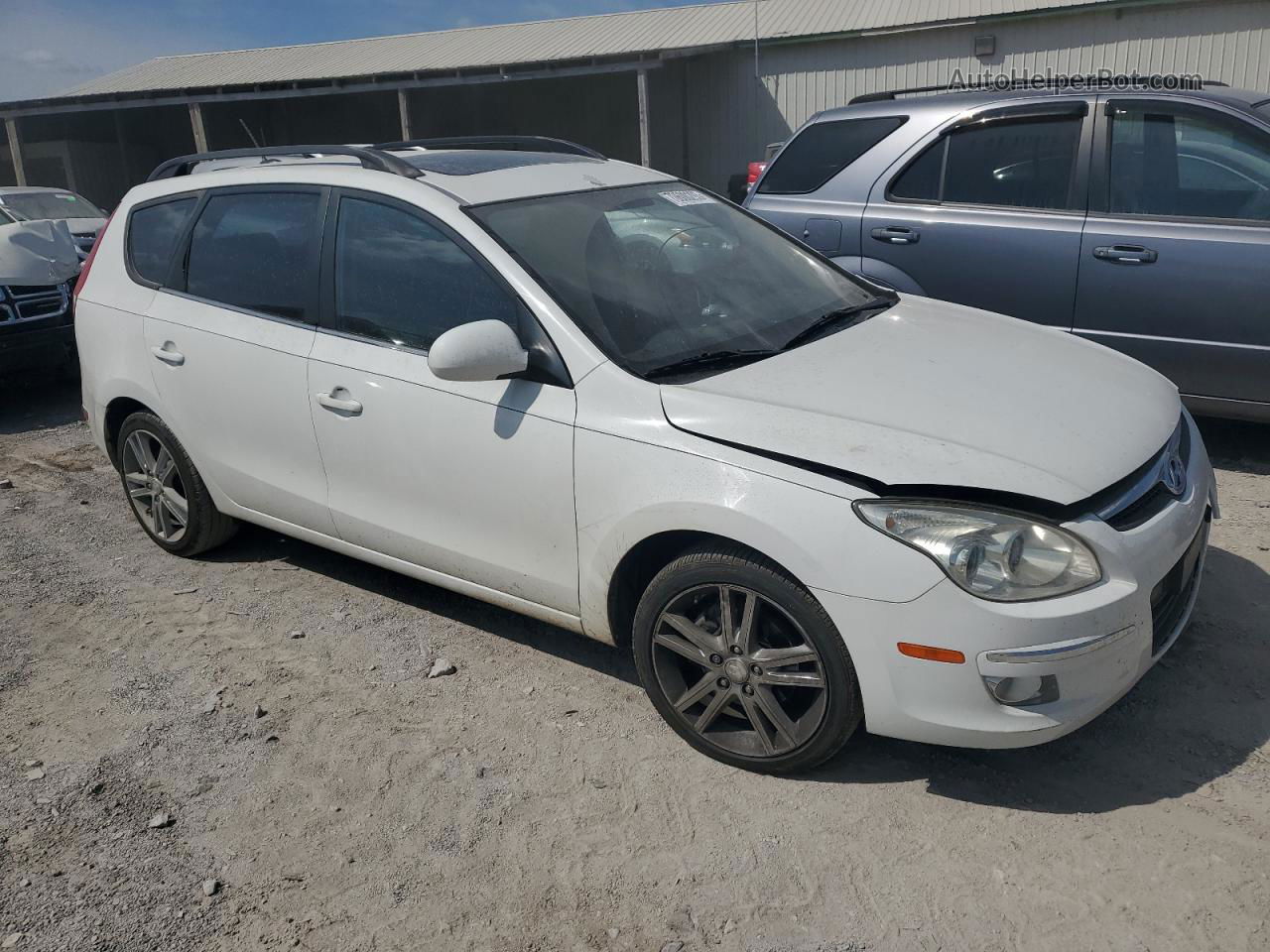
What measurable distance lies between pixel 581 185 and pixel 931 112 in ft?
9.00

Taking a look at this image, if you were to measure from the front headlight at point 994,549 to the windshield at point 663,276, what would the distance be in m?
0.87

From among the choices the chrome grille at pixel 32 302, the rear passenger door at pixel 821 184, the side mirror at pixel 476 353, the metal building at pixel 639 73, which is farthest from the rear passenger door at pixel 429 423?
the metal building at pixel 639 73

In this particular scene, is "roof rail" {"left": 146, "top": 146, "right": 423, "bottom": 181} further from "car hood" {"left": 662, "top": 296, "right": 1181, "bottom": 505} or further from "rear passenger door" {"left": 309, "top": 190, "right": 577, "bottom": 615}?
"car hood" {"left": 662, "top": 296, "right": 1181, "bottom": 505}

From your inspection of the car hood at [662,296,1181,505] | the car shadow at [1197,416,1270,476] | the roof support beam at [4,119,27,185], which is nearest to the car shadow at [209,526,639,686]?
the car hood at [662,296,1181,505]

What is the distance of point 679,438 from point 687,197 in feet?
5.18

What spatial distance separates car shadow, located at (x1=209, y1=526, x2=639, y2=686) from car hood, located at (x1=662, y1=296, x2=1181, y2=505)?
1.19 m

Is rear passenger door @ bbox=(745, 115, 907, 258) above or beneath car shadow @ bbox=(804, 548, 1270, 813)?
above

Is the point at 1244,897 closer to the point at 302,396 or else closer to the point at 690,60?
the point at 302,396

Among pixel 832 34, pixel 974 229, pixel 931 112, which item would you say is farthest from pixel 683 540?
pixel 832 34

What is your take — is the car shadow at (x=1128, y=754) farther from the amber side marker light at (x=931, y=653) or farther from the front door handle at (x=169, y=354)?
the front door handle at (x=169, y=354)

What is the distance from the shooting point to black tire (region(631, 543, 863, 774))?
9.51 feet

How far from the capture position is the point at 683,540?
3.15 m

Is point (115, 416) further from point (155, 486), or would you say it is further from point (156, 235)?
point (156, 235)

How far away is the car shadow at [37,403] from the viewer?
304 inches
